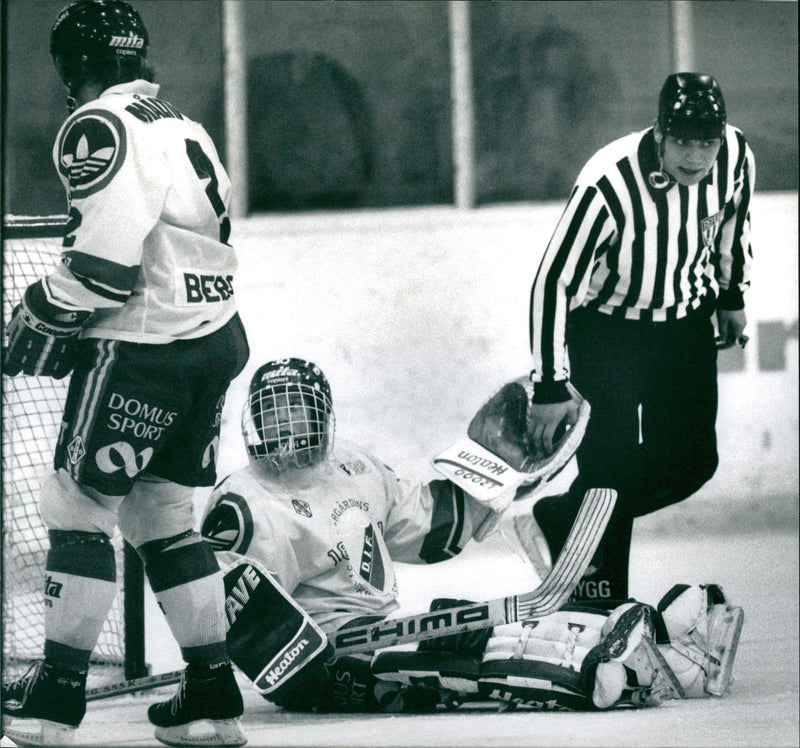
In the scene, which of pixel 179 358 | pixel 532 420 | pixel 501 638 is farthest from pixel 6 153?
pixel 501 638

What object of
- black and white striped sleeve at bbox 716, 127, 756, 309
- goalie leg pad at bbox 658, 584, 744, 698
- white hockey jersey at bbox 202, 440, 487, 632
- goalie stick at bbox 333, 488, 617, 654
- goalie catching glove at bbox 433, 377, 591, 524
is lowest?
goalie leg pad at bbox 658, 584, 744, 698

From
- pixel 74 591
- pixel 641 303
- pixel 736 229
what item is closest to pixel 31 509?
pixel 74 591

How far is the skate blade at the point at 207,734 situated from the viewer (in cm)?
231

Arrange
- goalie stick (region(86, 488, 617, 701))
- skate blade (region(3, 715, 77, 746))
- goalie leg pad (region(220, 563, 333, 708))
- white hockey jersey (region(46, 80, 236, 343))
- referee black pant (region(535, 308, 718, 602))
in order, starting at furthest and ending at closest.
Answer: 1. referee black pant (region(535, 308, 718, 602))
2. goalie stick (region(86, 488, 617, 701))
3. goalie leg pad (region(220, 563, 333, 708))
4. skate blade (region(3, 715, 77, 746))
5. white hockey jersey (region(46, 80, 236, 343))

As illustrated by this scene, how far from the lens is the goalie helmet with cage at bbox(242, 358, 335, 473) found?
2.52 metres

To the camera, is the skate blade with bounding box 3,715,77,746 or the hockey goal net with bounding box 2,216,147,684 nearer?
the skate blade with bounding box 3,715,77,746

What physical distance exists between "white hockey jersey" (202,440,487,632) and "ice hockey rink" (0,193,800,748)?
0.05m

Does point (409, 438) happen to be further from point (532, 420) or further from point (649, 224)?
point (649, 224)

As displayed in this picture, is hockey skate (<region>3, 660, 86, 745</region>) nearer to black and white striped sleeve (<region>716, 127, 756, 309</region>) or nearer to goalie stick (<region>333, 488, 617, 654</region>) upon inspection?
goalie stick (<region>333, 488, 617, 654</region>)

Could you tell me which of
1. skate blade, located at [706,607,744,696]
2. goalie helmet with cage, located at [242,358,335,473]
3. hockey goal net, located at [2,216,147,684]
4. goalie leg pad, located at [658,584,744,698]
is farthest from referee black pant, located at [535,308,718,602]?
hockey goal net, located at [2,216,147,684]

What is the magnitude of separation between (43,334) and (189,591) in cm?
54

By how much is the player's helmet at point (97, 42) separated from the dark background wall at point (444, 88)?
24 cm

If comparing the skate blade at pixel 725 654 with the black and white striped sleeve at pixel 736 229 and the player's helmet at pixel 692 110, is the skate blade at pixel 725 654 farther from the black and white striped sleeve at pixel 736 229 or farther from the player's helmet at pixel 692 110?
the player's helmet at pixel 692 110

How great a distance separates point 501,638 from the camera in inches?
102
